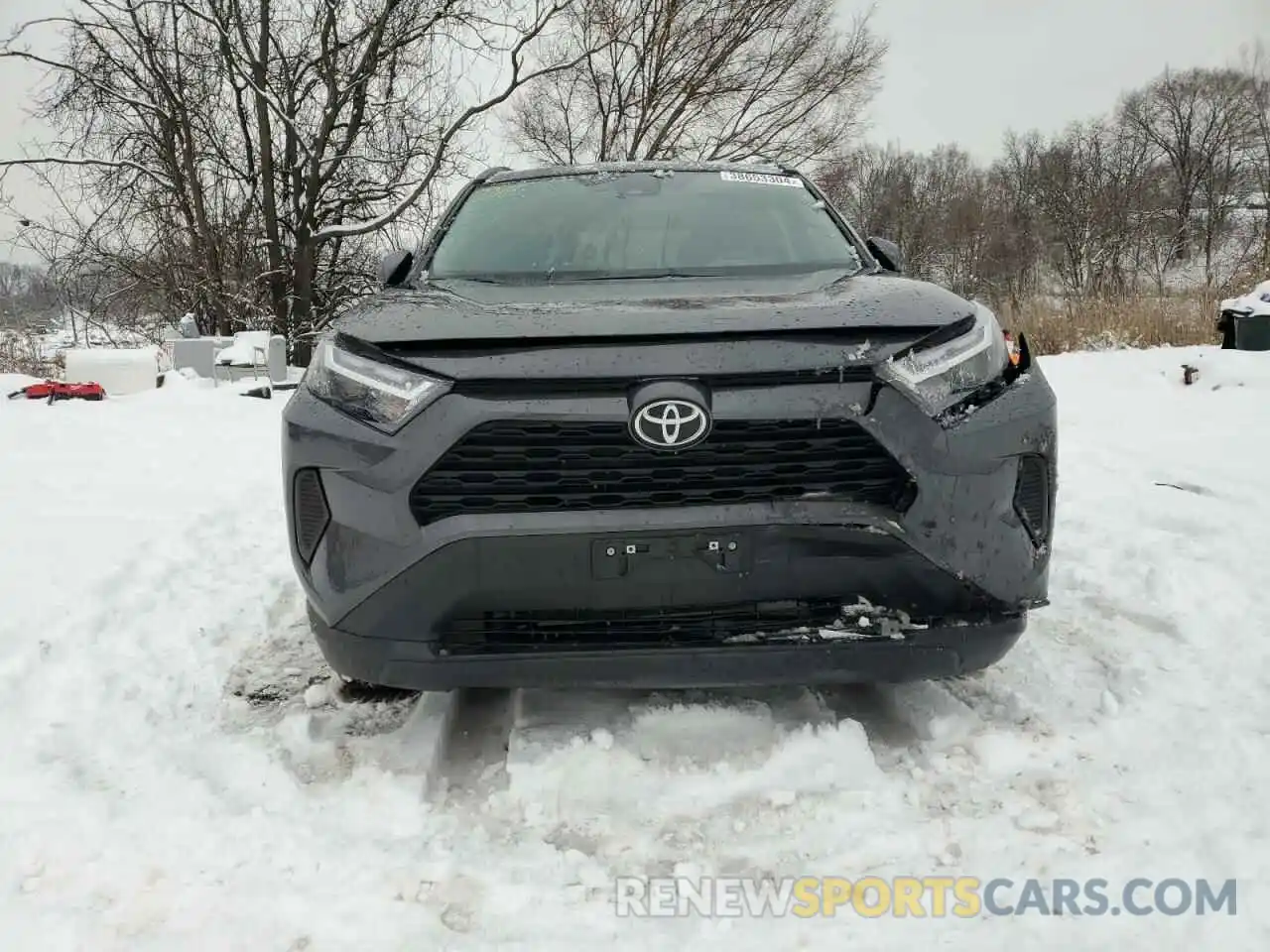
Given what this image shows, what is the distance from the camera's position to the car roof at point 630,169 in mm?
3471

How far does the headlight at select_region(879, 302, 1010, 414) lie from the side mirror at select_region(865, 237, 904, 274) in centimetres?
91

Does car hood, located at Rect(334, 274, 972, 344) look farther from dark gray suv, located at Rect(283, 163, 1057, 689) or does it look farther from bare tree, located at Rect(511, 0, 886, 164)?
bare tree, located at Rect(511, 0, 886, 164)

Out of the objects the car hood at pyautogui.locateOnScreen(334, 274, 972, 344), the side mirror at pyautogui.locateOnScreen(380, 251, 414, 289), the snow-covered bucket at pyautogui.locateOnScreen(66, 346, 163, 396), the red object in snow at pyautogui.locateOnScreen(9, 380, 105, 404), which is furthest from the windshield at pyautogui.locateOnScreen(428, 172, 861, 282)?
the snow-covered bucket at pyautogui.locateOnScreen(66, 346, 163, 396)

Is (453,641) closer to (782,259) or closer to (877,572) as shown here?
(877,572)

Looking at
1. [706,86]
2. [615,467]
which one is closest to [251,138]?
[706,86]

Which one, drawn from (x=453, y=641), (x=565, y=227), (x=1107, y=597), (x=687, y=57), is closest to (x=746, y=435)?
(x=453, y=641)

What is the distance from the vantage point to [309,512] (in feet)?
6.56

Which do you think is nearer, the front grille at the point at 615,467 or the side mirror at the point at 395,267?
the front grille at the point at 615,467

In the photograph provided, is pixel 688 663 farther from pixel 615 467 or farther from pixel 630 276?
pixel 630 276

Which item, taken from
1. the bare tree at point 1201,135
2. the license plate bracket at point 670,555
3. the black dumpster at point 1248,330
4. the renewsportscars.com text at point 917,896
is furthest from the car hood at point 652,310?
the bare tree at point 1201,135

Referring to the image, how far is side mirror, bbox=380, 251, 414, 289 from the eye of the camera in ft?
9.61

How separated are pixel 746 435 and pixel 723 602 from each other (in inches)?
14.7

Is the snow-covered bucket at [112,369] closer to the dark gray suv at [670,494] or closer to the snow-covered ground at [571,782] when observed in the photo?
the snow-covered ground at [571,782]

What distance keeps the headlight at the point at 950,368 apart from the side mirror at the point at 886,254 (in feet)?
2.99
